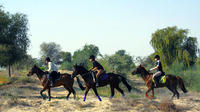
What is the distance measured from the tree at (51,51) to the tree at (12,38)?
221 feet

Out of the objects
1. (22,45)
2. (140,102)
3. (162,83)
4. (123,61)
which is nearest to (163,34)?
(123,61)

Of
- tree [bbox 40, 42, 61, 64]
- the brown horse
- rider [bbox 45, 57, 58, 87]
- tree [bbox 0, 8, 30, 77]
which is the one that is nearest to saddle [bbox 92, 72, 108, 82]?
the brown horse

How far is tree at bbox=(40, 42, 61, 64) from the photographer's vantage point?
317 ft

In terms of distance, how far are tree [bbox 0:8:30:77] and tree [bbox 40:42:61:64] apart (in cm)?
6749

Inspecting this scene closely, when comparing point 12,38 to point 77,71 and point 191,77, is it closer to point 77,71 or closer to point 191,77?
point 77,71

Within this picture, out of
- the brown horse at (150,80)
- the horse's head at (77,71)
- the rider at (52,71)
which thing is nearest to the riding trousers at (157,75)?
the brown horse at (150,80)

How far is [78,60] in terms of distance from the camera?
55312 millimetres

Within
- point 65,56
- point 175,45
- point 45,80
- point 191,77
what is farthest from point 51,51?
point 45,80

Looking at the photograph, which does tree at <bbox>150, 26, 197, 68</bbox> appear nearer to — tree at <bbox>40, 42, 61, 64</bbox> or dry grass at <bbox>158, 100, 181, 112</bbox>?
dry grass at <bbox>158, 100, 181, 112</bbox>

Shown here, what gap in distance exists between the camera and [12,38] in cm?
2628

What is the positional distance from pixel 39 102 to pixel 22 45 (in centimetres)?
1537

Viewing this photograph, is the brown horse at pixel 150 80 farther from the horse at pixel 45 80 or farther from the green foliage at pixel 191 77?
the green foliage at pixel 191 77

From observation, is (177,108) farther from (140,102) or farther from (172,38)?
(172,38)

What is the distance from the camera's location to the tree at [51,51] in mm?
96750
